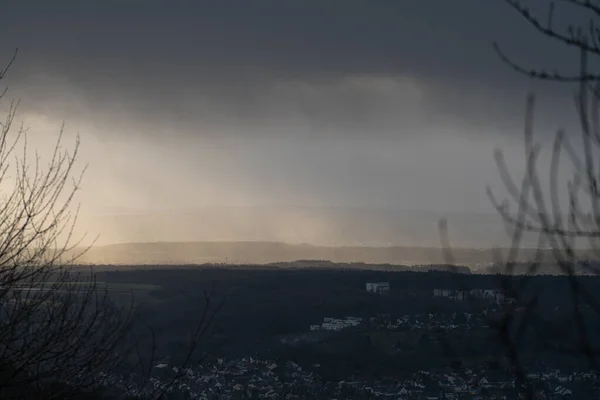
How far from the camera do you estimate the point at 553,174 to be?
3.72 meters

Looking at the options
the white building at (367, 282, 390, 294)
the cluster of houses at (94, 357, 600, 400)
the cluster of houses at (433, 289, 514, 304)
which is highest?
the cluster of houses at (433, 289, 514, 304)

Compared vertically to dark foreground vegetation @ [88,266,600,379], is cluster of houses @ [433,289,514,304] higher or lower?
higher

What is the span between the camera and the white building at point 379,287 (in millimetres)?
51741

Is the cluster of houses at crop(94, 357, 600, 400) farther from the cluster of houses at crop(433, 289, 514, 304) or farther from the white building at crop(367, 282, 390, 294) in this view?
the white building at crop(367, 282, 390, 294)

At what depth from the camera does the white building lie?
51.7 meters

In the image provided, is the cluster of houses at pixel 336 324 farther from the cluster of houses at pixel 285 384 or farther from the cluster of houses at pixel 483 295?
the cluster of houses at pixel 483 295

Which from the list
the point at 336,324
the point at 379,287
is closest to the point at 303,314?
the point at 336,324

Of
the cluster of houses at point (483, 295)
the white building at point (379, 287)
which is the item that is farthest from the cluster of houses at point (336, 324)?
the cluster of houses at point (483, 295)

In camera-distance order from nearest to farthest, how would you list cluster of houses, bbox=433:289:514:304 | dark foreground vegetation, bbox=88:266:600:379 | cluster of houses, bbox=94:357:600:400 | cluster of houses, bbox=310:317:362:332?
cluster of houses, bbox=433:289:514:304
cluster of houses, bbox=94:357:600:400
dark foreground vegetation, bbox=88:266:600:379
cluster of houses, bbox=310:317:362:332

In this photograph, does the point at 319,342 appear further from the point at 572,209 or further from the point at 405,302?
the point at 572,209

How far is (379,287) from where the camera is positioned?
52.6 m

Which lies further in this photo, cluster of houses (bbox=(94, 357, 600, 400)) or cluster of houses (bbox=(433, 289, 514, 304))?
cluster of houses (bbox=(94, 357, 600, 400))

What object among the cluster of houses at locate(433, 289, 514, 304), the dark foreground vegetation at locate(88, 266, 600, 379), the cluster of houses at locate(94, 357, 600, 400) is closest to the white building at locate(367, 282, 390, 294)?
the dark foreground vegetation at locate(88, 266, 600, 379)

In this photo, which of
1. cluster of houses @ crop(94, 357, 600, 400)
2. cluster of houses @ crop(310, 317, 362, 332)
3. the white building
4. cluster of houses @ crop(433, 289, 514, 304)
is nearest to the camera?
cluster of houses @ crop(433, 289, 514, 304)
